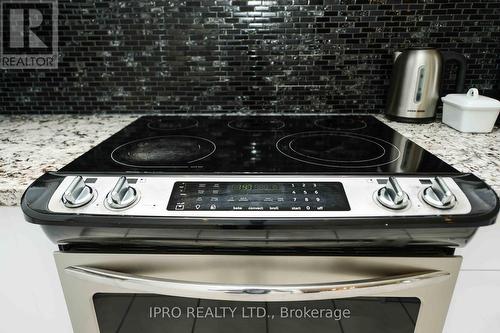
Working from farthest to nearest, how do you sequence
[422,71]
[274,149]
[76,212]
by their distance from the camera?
[422,71] < [274,149] < [76,212]

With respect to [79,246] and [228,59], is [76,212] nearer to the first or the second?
[79,246]

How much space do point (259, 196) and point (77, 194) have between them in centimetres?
31

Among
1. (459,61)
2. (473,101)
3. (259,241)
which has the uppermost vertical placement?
(459,61)

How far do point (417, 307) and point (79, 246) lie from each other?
638 millimetres

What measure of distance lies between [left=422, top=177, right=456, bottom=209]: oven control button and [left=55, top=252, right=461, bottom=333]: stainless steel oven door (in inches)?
4.2

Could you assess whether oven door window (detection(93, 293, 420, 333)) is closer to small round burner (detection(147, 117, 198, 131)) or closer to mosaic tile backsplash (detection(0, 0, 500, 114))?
small round burner (detection(147, 117, 198, 131))

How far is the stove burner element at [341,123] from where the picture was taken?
0.98 meters

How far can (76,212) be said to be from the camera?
1.78 ft

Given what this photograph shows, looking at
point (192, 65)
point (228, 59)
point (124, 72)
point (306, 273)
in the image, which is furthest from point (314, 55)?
point (306, 273)

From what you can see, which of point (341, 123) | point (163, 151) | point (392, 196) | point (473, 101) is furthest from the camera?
point (341, 123)

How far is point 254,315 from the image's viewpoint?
621 millimetres

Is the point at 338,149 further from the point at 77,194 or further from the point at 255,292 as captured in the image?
the point at 77,194

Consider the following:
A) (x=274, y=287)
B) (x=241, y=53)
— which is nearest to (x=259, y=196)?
(x=274, y=287)

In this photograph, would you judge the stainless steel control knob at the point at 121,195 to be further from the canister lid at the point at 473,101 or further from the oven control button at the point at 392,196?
the canister lid at the point at 473,101
